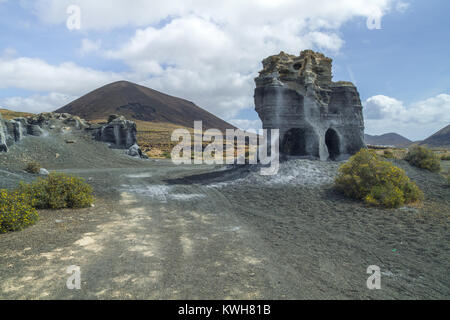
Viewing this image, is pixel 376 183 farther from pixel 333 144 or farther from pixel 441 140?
pixel 441 140

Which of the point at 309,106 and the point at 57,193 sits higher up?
the point at 309,106

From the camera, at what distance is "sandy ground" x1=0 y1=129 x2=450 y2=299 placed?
4359 millimetres

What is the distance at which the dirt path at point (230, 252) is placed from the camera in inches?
171

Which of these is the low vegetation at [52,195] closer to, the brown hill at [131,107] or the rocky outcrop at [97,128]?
the rocky outcrop at [97,128]

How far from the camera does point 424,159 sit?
18.4 metres

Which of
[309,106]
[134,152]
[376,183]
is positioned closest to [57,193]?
[376,183]

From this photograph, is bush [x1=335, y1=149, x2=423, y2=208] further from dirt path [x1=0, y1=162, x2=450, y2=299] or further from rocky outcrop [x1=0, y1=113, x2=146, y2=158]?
rocky outcrop [x1=0, y1=113, x2=146, y2=158]

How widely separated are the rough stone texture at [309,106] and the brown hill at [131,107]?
313 feet

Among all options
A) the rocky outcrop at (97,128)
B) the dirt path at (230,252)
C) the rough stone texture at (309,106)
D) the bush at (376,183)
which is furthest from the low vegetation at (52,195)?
the rocky outcrop at (97,128)

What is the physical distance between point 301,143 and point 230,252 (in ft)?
48.7

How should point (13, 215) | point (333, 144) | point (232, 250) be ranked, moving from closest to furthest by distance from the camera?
1. point (232, 250)
2. point (13, 215)
3. point (333, 144)

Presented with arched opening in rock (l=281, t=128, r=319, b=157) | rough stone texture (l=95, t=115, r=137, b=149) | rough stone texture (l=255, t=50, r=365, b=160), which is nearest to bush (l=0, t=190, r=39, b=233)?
rough stone texture (l=255, t=50, r=365, b=160)

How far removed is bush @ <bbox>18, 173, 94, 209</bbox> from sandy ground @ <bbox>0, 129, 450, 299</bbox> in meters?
0.69
